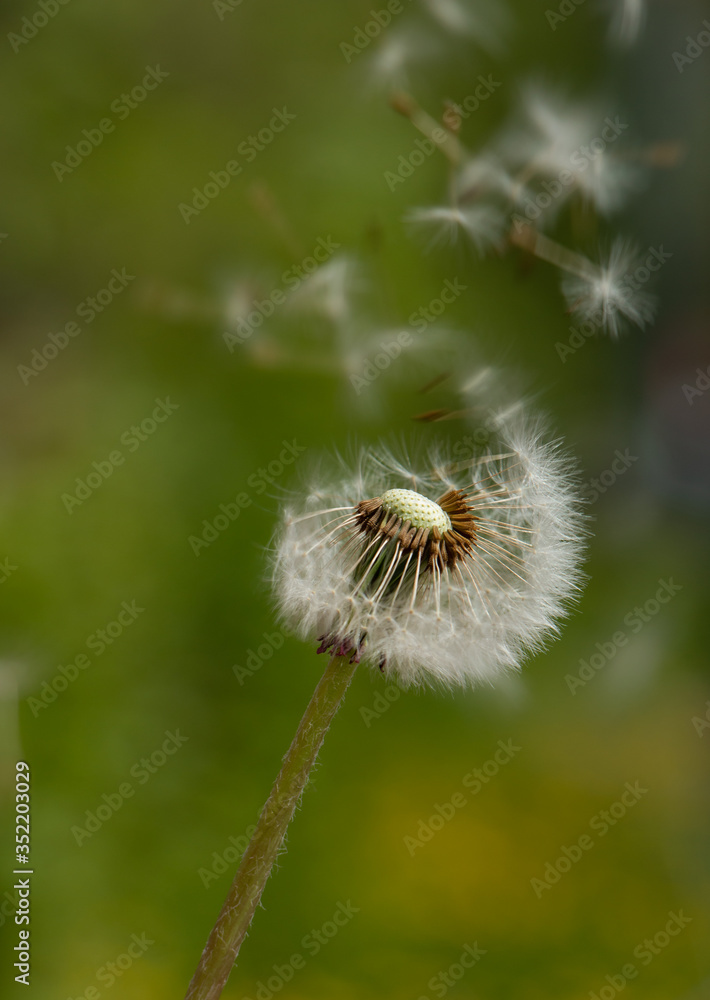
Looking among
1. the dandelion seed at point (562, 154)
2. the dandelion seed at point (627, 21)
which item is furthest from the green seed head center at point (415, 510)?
the dandelion seed at point (627, 21)

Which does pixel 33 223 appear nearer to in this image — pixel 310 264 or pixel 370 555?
pixel 310 264

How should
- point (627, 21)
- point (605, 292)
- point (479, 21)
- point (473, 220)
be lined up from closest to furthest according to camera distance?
point (605, 292) < point (473, 220) < point (627, 21) < point (479, 21)

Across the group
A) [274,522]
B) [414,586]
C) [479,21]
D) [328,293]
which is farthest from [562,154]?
[414,586]

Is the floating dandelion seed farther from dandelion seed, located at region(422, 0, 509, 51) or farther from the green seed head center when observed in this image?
dandelion seed, located at region(422, 0, 509, 51)

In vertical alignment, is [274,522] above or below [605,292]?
below

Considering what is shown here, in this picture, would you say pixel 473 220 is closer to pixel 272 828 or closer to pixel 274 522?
pixel 274 522

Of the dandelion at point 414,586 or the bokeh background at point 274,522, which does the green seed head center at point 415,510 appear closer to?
the dandelion at point 414,586

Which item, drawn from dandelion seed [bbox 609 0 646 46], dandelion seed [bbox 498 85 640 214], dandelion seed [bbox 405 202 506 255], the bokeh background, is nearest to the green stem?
the bokeh background
